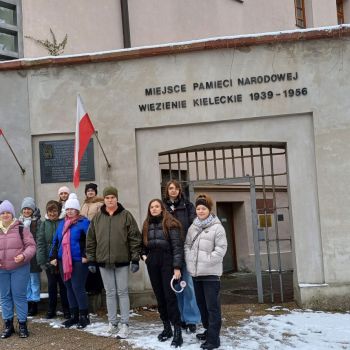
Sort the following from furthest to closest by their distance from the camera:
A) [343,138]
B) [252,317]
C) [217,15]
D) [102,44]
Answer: [217,15] → [102,44] → [343,138] → [252,317]

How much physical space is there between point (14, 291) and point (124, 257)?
143cm

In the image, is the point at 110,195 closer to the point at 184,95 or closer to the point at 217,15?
the point at 184,95

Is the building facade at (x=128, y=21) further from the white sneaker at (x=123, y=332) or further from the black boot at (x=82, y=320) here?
the white sneaker at (x=123, y=332)

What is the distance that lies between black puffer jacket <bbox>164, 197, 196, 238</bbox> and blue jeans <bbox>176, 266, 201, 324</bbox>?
627 mm

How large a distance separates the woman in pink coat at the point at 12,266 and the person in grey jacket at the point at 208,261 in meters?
2.02

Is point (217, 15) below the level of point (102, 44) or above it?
above

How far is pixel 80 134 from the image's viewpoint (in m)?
7.71

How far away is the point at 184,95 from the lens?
27.6 ft

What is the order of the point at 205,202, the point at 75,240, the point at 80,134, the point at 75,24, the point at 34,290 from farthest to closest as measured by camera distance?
the point at 75,24 < the point at 80,134 < the point at 34,290 < the point at 75,240 < the point at 205,202

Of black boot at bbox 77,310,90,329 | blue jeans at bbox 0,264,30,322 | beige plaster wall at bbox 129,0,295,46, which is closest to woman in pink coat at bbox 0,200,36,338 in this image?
blue jeans at bbox 0,264,30,322

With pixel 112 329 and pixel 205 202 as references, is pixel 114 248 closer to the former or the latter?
pixel 112 329

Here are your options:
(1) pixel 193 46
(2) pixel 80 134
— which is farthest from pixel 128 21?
(2) pixel 80 134

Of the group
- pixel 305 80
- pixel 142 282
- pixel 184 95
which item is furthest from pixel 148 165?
pixel 305 80

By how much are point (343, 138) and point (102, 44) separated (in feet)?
23.8
